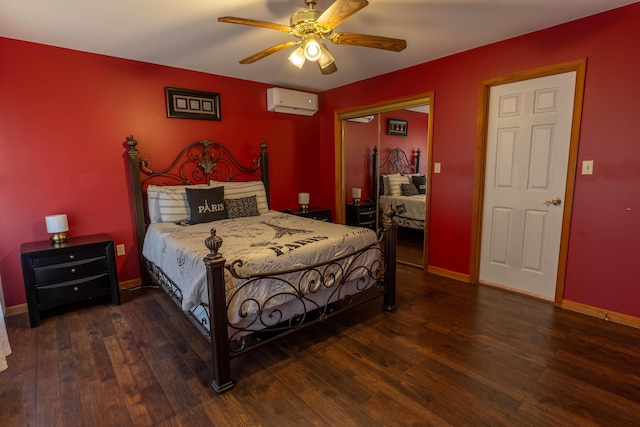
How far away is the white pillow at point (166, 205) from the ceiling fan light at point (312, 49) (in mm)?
2066

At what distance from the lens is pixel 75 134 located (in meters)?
3.07

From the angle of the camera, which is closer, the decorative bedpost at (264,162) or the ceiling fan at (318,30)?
the ceiling fan at (318,30)

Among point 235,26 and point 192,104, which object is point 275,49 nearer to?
point 235,26

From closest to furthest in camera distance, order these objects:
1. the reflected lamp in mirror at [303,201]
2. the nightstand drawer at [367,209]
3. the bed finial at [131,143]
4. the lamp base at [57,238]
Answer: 1. the lamp base at [57,238]
2. the bed finial at [131,143]
3. the reflected lamp in mirror at [303,201]
4. the nightstand drawer at [367,209]

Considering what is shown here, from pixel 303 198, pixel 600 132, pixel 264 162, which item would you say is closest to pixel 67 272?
pixel 264 162

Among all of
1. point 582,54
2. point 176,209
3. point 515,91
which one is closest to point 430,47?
point 515,91

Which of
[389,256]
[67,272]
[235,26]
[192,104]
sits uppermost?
[235,26]

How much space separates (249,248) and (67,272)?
177 cm

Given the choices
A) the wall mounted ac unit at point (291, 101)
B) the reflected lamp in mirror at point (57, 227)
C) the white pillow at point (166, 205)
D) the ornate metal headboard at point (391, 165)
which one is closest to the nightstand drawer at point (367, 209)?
the ornate metal headboard at point (391, 165)

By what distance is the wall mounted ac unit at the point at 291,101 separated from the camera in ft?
14.0

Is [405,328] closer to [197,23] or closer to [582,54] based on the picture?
[582,54]

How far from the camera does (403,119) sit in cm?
441

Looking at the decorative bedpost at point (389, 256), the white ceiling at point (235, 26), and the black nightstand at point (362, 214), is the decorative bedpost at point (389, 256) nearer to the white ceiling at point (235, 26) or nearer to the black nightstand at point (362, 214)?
the white ceiling at point (235, 26)

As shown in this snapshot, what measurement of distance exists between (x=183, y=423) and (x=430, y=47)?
352 cm
